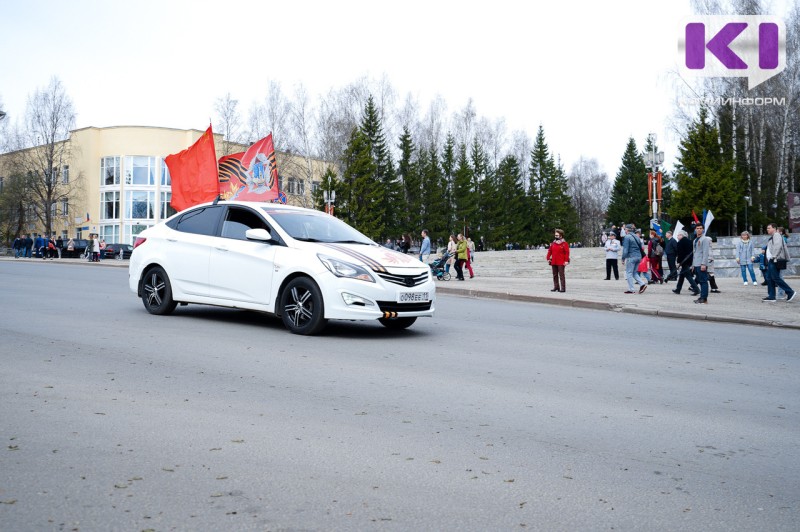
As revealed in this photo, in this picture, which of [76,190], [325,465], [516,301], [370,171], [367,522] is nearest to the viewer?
[367,522]

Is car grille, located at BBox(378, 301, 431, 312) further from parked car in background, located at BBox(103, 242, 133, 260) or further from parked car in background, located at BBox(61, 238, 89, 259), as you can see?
parked car in background, located at BBox(61, 238, 89, 259)

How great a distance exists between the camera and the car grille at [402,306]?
9111 mm

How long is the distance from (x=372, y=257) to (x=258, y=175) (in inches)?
698

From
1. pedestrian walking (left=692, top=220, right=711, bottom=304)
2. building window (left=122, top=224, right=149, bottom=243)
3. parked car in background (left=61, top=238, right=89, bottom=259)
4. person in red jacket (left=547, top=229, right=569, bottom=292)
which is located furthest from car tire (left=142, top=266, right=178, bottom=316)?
building window (left=122, top=224, right=149, bottom=243)

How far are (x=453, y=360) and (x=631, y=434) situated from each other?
3.11 metres

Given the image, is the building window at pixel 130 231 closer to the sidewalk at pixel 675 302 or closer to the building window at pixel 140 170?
the building window at pixel 140 170

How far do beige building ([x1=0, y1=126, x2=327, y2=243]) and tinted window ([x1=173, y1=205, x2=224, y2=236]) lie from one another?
6420 centimetres

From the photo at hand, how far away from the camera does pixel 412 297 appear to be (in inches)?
370

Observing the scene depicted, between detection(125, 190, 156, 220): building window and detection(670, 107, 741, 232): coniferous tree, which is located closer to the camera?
detection(670, 107, 741, 232): coniferous tree

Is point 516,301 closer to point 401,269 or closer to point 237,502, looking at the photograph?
point 401,269

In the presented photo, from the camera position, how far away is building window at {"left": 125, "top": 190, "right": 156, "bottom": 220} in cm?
7538

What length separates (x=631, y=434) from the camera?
195 inches

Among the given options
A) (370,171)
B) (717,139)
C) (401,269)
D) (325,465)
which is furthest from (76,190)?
(325,465)
